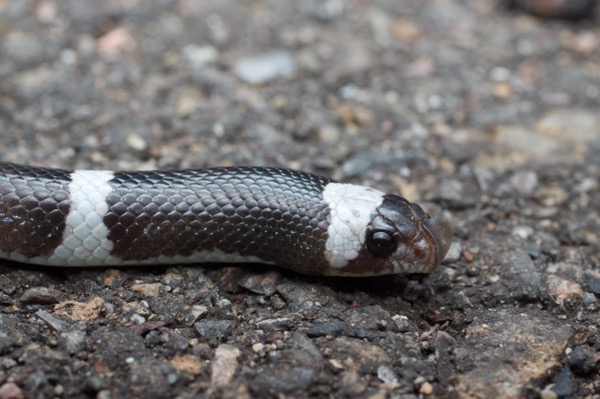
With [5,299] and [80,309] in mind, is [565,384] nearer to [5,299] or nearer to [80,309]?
[80,309]

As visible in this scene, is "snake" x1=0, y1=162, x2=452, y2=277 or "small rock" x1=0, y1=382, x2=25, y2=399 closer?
"small rock" x1=0, y1=382, x2=25, y2=399

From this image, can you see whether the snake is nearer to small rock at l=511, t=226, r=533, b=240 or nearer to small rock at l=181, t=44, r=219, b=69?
small rock at l=511, t=226, r=533, b=240

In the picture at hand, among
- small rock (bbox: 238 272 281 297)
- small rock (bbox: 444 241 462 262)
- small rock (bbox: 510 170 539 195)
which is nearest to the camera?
small rock (bbox: 238 272 281 297)

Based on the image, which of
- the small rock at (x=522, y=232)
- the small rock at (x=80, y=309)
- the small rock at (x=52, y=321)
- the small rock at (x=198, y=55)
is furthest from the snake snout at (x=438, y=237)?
the small rock at (x=198, y=55)

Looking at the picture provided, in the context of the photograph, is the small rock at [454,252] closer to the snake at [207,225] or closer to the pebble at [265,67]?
the snake at [207,225]

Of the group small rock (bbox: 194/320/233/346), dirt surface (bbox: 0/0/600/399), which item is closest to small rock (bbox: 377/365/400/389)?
dirt surface (bbox: 0/0/600/399)

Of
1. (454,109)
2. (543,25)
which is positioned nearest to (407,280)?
(454,109)
